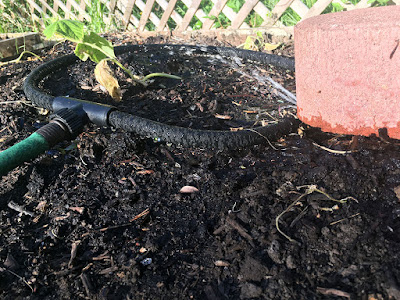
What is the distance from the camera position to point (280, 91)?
90.2 inches

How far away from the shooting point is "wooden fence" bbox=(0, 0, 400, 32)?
123 inches

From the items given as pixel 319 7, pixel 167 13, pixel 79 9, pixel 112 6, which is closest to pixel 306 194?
pixel 319 7

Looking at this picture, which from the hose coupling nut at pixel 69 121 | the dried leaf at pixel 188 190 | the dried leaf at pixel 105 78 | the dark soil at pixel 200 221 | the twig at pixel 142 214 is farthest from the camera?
the dried leaf at pixel 105 78

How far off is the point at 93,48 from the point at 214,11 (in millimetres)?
1748

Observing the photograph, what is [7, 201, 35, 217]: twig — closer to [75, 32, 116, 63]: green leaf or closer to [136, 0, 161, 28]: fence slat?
[75, 32, 116, 63]: green leaf

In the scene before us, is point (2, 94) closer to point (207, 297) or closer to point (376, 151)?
point (207, 297)

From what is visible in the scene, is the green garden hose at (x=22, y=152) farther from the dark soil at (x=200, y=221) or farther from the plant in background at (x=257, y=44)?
the plant in background at (x=257, y=44)

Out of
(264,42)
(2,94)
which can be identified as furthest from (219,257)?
(264,42)

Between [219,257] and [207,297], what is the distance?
0.15m

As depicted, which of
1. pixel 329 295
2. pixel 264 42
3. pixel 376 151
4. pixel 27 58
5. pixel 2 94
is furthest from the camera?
pixel 27 58

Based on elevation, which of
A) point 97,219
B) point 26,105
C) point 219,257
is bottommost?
point 26,105

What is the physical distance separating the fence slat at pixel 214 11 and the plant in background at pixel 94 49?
4.99 feet

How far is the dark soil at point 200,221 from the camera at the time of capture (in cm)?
106

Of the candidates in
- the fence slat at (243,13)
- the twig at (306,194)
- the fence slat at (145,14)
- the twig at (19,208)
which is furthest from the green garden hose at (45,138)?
the fence slat at (145,14)
